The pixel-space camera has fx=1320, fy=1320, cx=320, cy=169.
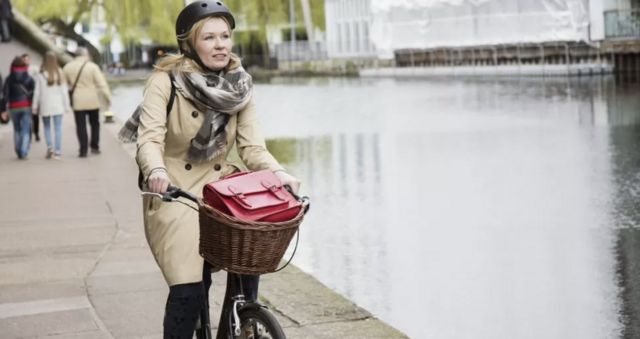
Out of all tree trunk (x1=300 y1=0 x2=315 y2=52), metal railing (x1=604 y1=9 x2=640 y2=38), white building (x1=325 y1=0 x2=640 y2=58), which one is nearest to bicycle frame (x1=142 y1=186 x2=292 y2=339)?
metal railing (x1=604 y1=9 x2=640 y2=38)

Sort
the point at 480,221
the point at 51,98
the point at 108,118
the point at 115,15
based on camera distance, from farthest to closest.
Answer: the point at 115,15 < the point at 108,118 < the point at 51,98 < the point at 480,221

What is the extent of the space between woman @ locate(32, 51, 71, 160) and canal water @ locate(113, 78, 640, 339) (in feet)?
10.8

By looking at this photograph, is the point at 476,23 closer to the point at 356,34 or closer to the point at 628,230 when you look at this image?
the point at 356,34

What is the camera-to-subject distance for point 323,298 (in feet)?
24.4

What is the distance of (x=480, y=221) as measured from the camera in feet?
37.7

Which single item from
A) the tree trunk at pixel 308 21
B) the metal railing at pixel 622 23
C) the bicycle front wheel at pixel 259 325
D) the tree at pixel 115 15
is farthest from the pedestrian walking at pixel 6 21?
the tree trunk at pixel 308 21

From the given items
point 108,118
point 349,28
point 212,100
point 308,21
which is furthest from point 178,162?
point 349,28

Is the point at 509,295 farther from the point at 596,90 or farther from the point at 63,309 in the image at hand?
the point at 596,90

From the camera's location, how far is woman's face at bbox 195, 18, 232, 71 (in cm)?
468

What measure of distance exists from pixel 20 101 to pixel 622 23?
115 ft

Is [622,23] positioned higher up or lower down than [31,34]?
lower down

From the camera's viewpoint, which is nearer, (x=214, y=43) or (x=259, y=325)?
(x=259, y=325)

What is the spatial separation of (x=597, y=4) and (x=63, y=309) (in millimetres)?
50280

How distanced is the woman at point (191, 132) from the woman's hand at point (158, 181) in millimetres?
103
